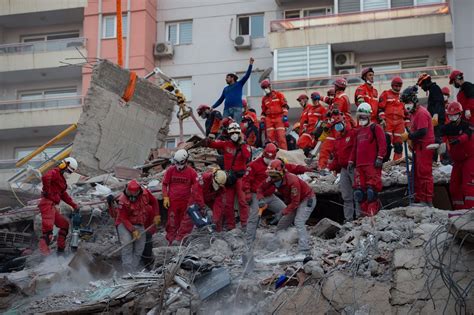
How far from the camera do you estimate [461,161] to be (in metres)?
12.5

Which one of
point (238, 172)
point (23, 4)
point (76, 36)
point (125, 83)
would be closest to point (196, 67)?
point (76, 36)

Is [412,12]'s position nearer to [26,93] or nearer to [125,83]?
[125,83]

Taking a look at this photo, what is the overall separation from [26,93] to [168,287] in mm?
23020

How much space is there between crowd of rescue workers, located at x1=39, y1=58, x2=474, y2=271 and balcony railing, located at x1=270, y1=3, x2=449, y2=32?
11.6 metres

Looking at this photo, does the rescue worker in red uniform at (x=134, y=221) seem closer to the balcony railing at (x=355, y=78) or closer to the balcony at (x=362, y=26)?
the balcony railing at (x=355, y=78)

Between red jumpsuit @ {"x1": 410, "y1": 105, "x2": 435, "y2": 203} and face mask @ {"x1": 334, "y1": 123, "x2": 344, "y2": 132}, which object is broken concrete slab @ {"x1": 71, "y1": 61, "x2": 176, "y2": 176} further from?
red jumpsuit @ {"x1": 410, "y1": 105, "x2": 435, "y2": 203}

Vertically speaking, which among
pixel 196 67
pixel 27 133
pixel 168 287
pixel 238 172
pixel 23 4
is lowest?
pixel 168 287

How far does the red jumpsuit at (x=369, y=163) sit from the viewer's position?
12.7 m

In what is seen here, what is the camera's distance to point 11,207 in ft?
61.7

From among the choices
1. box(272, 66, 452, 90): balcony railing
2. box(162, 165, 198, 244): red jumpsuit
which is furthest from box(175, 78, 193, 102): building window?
box(162, 165, 198, 244): red jumpsuit

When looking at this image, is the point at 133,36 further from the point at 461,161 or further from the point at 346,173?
the point at 461,161

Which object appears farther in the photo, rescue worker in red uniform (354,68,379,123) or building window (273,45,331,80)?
building window (273,45,331,80)

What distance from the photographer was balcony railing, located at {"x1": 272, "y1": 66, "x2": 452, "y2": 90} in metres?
25.2

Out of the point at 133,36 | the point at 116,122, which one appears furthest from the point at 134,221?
the point at 133,36
